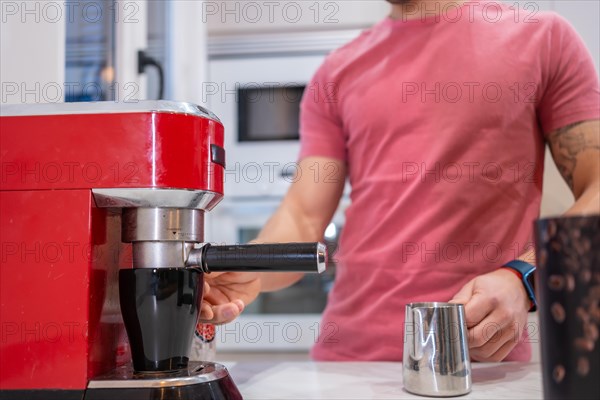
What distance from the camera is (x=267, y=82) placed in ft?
6.68

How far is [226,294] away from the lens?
0.82 metres

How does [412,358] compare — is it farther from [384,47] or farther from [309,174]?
[384,47]

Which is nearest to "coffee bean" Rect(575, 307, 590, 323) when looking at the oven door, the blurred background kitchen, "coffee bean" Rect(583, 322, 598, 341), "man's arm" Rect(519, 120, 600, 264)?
"coffee bean" Rect(583, 322, 598, 341)

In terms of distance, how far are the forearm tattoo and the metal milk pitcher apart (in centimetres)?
50

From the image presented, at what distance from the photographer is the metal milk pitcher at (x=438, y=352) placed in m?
0.61

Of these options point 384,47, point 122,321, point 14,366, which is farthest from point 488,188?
point 14,366

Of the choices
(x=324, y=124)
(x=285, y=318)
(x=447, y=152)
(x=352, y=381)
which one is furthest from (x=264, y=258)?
(x=285, y=318)

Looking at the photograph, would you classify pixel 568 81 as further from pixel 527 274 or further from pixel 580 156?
pixel 527 274

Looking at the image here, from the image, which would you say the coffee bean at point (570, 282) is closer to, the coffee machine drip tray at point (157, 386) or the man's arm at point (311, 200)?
the coffee machine drip tray at point (157, 386)

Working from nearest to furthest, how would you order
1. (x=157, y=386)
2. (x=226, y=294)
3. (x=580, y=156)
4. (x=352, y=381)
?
1. (x=157, y=386)
2. (x=352, y=381)
3. (x=226, y=294)
4. (x=580, y=156)

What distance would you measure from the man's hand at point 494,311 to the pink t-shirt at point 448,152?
261mm

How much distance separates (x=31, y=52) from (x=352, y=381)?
1.98 feet

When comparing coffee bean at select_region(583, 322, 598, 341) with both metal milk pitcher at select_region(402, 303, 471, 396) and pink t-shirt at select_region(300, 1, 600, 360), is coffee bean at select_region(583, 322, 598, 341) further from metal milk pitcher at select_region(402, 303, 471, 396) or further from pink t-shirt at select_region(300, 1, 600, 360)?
pink t-shirt at select_region(300, 1, 600, 360)

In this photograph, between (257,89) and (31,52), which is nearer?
(31,52)
